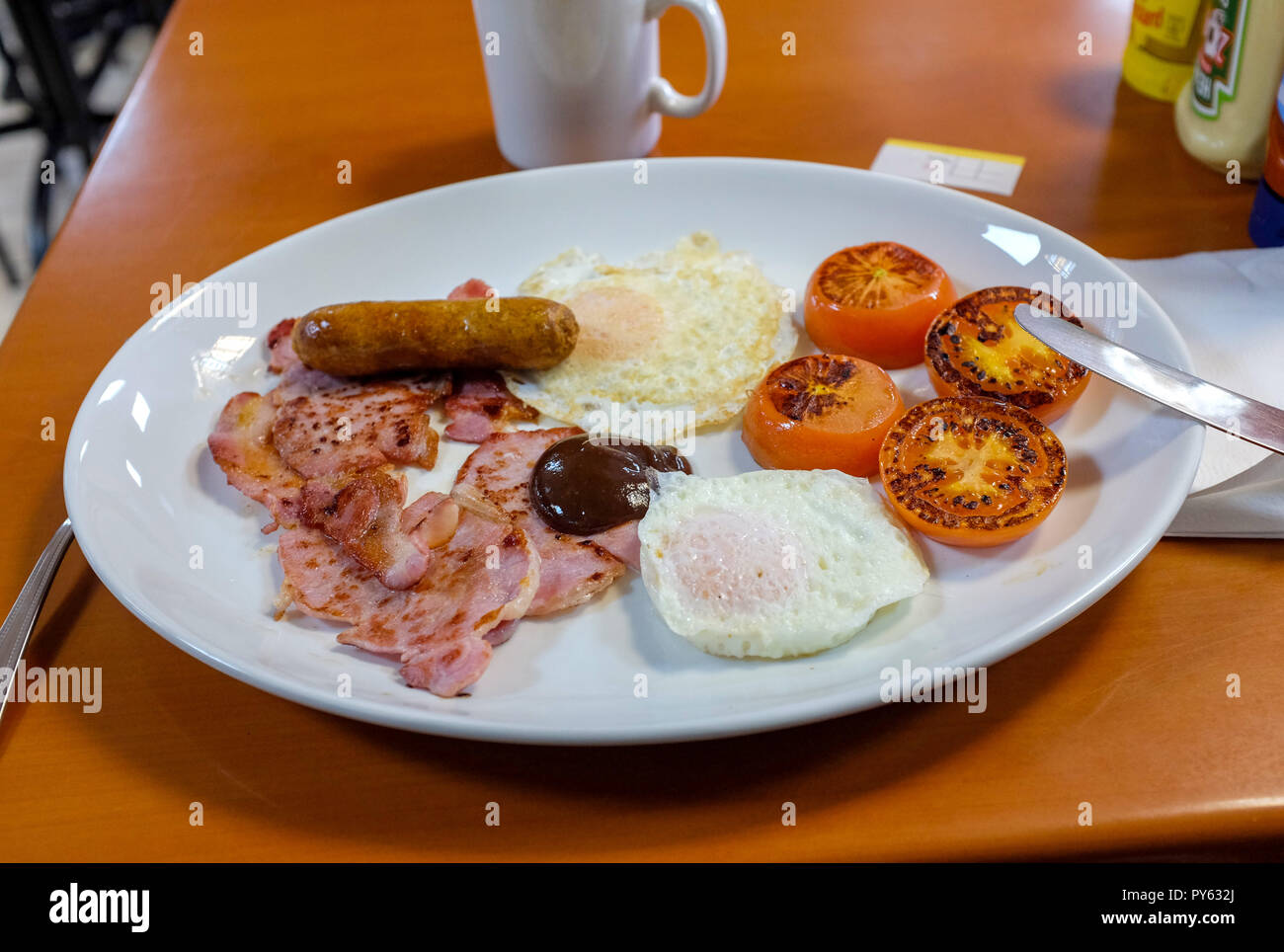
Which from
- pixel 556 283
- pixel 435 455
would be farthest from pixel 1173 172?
pixel 435 455

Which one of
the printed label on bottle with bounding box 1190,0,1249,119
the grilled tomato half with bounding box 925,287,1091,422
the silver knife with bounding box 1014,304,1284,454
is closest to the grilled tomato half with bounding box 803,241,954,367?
the grilled tomato half with bounding box 925,287,1091,422

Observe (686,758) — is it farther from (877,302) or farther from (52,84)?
(52,84)

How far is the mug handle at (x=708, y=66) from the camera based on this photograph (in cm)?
191

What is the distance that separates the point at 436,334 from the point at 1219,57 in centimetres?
161

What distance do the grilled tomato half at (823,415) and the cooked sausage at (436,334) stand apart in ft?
1.22

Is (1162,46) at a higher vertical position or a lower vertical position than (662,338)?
higher

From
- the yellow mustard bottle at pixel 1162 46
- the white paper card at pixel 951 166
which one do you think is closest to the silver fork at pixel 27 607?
the white paper card at pixel 951 166

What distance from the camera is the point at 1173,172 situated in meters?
2.04

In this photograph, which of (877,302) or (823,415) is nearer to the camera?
(823,415)

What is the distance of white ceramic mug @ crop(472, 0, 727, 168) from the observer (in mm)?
1845

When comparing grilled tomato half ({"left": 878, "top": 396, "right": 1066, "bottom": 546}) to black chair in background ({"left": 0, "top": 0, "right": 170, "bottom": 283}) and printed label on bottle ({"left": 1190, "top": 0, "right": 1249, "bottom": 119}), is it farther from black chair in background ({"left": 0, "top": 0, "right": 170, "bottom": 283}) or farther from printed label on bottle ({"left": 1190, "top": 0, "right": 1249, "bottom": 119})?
black chair in background ({"left": 0, "top": 0, "right": 170, "bottom": 283})

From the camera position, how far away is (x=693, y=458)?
4.96 ft

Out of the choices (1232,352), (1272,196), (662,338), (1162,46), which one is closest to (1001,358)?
(1232,352)

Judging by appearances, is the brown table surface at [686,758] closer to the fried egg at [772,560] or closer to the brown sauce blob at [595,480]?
the fried egg at [772,560]
